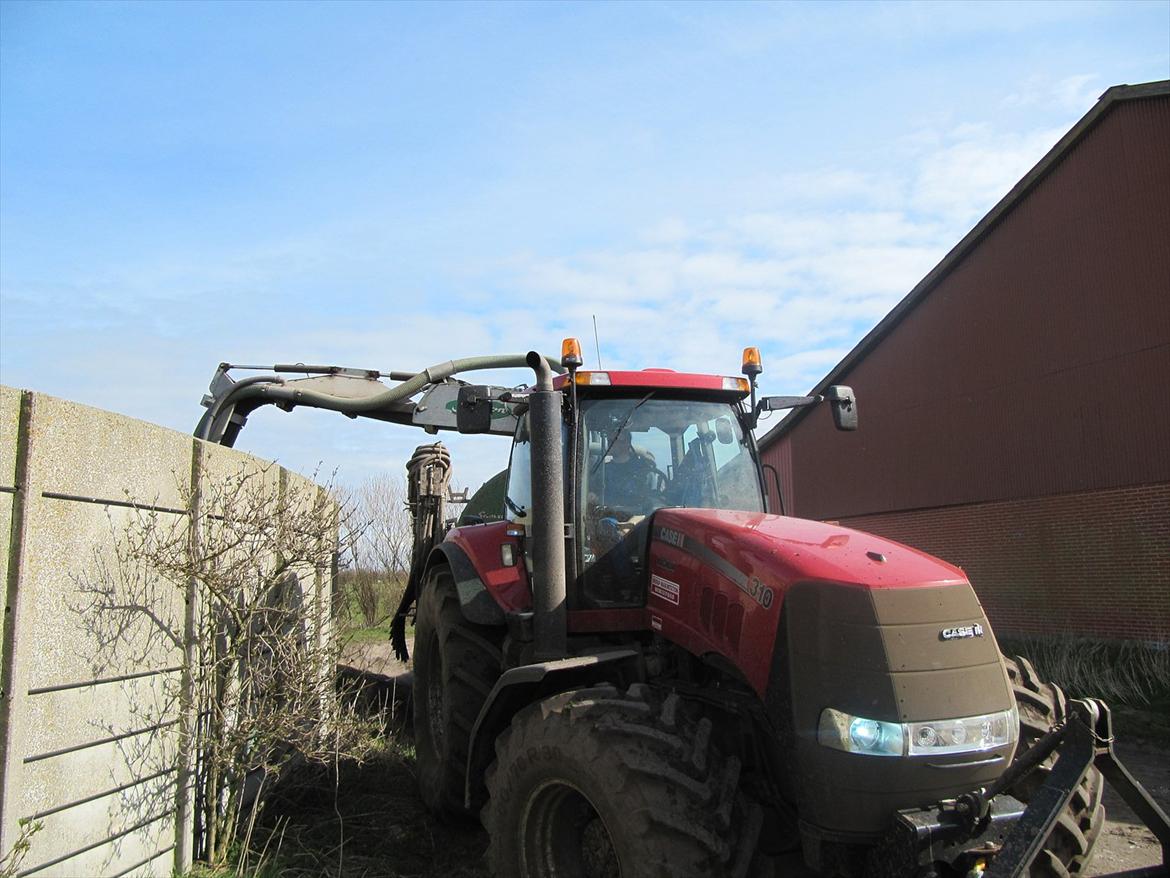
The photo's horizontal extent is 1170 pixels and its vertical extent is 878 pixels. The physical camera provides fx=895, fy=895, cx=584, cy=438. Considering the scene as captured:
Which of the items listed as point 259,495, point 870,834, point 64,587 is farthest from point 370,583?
point 870,834

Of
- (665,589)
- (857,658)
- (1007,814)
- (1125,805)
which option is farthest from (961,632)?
(1125,805)

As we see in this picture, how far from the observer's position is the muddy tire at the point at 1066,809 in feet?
10.1

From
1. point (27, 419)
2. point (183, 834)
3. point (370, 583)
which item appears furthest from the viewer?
point (370, 583)

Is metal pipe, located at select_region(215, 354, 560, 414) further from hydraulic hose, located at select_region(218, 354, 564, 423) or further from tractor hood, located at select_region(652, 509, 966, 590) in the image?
tractor hood, located at select_region(652, 509, 966, 590)

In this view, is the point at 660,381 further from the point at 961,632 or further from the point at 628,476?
the point at 961,632

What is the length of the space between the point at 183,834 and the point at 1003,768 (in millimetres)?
3728

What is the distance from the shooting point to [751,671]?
3443mm

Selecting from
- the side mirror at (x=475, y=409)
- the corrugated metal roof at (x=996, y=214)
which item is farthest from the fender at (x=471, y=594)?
the corrugated metal roof at (x=996, y=214)

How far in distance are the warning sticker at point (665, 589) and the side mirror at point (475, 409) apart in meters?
1.17

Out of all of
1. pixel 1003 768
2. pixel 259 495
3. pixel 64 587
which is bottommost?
pixel 1003 768

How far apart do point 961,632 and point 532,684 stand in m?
1.85

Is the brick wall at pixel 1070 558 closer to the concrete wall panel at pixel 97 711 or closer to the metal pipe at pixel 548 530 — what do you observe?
the metal pipe at pixel 548 530

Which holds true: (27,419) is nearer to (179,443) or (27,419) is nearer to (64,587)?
(64,587)

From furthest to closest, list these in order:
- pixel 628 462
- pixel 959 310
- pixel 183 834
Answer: pixel 959 310, pixel 628 462, pixel 183 834
